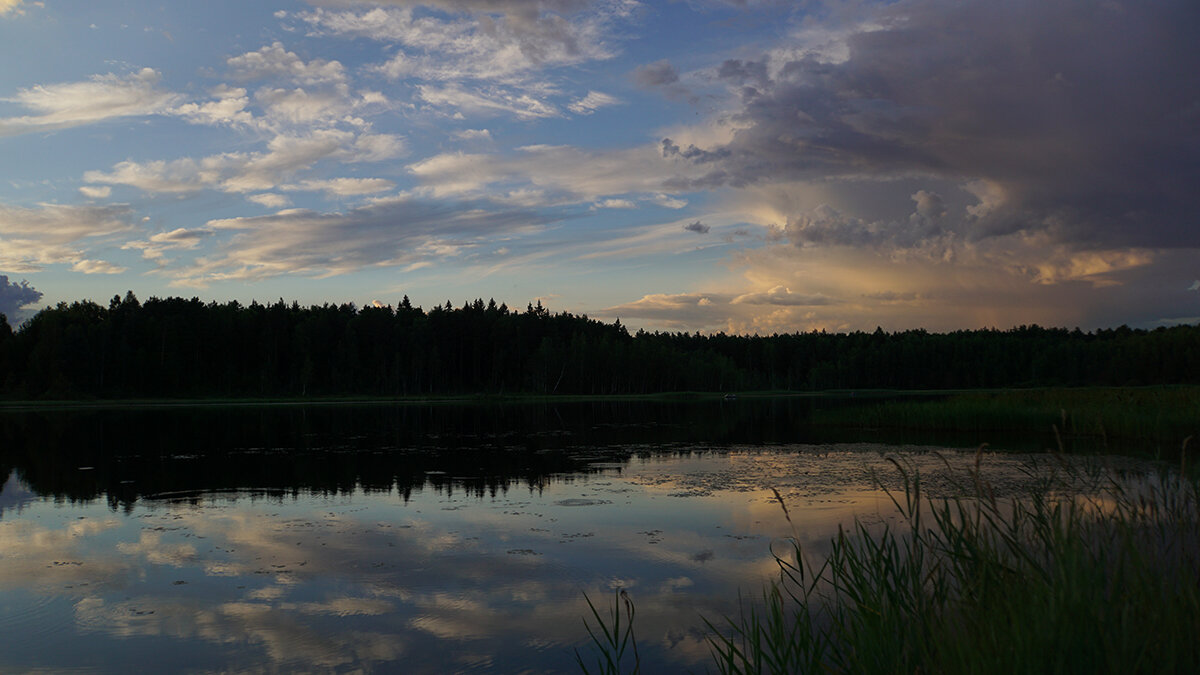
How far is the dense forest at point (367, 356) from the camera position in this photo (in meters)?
102

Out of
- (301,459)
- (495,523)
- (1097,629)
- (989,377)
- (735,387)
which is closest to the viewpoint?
(1097,629)

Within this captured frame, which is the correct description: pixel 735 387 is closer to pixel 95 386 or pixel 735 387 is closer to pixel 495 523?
pixel 95 386

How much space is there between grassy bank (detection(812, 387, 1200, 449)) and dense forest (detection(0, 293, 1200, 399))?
80.0 meters

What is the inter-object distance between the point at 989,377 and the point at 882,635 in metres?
191

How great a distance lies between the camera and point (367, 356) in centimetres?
11962

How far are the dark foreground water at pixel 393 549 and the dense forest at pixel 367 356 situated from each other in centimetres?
8236

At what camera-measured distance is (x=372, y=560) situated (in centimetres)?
1290

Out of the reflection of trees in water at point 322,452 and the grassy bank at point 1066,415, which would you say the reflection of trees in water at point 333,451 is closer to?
the reflection of trees in water at point 322,452

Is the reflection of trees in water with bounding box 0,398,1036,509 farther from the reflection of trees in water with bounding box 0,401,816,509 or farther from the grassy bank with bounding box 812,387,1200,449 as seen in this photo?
the grassy bank with bounding box 812,387,1200,449

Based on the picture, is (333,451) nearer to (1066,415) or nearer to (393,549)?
(393,549)

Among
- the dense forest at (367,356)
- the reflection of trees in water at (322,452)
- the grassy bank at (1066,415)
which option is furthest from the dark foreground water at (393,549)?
the dense forest at (367,356)

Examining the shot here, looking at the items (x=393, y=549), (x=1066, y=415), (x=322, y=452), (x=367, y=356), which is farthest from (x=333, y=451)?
(x=367, y=356)

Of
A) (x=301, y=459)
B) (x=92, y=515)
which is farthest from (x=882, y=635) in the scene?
(x=301, y=459)

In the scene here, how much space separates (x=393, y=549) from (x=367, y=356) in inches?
4375
